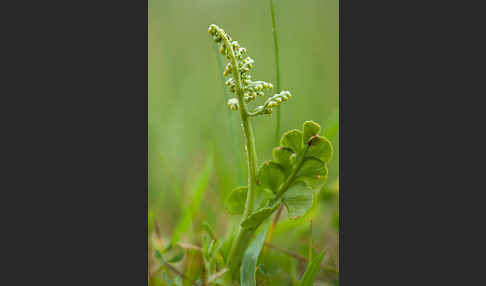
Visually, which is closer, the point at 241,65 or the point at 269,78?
the point at 241,65

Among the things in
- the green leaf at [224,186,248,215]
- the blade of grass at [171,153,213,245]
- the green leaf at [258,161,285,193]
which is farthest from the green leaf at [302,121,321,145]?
the blade of grass at [171,153,213,245]

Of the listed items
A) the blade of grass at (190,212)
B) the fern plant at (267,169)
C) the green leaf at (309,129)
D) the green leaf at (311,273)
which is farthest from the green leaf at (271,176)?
the blade of grass at (190,212)

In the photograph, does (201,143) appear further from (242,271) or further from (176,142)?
(242,271)

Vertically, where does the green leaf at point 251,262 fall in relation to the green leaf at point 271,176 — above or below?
below

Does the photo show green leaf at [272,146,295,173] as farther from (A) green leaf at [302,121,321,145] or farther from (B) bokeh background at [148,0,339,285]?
(B) bokeh background at [148,0,339,285]

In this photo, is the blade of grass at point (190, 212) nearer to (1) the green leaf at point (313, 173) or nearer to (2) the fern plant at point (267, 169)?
(2) the fern plant at point (267, 169)

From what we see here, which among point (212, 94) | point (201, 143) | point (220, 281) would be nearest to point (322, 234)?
point (220, 281)
